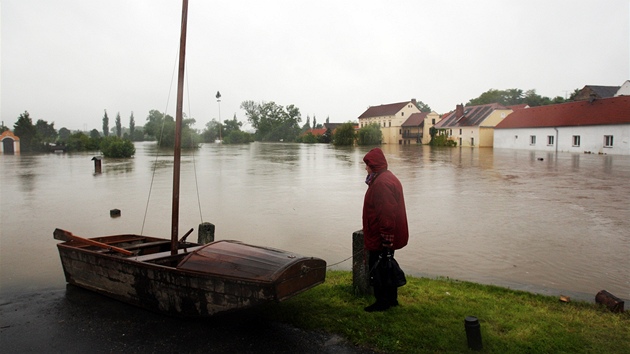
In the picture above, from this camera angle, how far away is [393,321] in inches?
189

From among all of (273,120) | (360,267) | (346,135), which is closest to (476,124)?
(346,135)

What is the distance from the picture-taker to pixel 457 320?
4801 millimetres

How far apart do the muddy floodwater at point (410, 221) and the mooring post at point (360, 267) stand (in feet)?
6.93

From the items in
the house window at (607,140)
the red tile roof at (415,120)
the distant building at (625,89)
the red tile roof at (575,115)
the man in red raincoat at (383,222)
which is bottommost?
the man in red raincoat at (383,222)

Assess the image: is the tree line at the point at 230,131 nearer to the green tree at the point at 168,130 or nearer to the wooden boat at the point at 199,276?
the green tree at the point at 168,130

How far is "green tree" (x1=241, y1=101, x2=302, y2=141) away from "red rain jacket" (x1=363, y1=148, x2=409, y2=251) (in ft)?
419

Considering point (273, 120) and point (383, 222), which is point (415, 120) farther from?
point (383, 222)

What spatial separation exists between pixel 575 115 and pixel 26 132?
68.2 metres

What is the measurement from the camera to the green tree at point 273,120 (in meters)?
135

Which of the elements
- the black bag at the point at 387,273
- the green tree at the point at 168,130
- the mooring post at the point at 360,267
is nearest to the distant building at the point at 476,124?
the green tree at the point at 168,130

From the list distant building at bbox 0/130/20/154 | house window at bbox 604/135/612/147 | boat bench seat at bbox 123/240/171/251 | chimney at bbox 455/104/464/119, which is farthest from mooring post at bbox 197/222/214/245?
chimney at bbox 455/104/464/119

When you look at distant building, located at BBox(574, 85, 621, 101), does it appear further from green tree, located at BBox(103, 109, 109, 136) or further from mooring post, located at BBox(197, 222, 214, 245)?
green tree, located at BBox(103, 109, 109, 136)

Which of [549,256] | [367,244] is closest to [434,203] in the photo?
[549,256]

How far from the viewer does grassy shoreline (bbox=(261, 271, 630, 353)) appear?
4.26 metres
